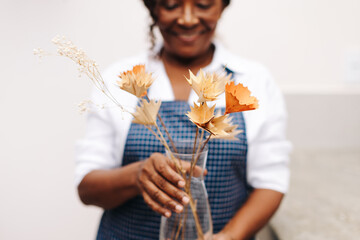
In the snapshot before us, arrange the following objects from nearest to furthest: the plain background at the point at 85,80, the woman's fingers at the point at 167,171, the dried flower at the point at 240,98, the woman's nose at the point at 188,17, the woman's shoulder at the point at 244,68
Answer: the dried flower at the point at 240,98 → the woman's fingers at the point at 167,171 → the woman's nose at the point at 188,17 → the woman's shoulder at the point at 244,68 → the plain background at the point at 85,80

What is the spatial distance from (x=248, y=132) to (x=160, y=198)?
1.27 feet

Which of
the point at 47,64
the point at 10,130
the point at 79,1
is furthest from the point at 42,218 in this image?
the point at 79,1

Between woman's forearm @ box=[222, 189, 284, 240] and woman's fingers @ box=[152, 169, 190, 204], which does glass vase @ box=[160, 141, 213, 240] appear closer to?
woman's fingers @ box=[152, 169, 190, 204]

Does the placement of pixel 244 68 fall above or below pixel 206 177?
above

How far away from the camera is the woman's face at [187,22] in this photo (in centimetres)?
74

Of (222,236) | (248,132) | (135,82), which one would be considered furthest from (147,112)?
(248,132)

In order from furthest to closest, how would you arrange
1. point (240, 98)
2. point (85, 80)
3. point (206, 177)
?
1. point (85, 80)
2. point (206, 177)
3. point (240, 98)

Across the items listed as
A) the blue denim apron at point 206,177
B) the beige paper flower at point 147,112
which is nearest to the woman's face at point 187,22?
the blue denim apron at point 206,177

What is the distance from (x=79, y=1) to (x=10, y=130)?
0.53m

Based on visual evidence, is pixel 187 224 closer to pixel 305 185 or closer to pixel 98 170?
pixel 98 170

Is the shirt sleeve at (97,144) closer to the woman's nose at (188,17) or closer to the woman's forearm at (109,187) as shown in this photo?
the woman's forearm at (109,187)

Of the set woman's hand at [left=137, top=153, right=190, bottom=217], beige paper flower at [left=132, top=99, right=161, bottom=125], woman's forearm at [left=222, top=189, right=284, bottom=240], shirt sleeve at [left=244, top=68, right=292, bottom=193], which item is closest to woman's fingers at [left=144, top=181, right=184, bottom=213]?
woman's hand at [left=137, top=153, right=190, bottom=217]

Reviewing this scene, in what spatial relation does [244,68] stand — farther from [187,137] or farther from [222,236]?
[222,236]

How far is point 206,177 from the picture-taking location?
30.7 inches
